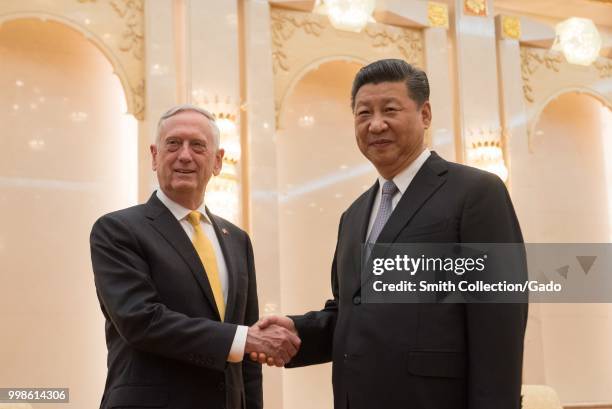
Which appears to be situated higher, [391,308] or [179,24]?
[179,24]

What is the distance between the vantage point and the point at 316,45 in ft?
27.6

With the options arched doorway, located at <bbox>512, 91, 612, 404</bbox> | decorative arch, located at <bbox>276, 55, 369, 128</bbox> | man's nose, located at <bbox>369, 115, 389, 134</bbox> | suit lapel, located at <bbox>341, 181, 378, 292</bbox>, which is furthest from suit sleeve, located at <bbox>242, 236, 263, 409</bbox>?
arched doorway, located at <bbox>512, 91, 612, 404</bbox>

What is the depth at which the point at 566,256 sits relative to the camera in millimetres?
10023

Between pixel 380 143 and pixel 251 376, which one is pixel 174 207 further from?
pixel 380 143

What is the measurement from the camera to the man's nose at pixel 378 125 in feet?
9.22

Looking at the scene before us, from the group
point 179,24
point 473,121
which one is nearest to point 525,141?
point 473,121

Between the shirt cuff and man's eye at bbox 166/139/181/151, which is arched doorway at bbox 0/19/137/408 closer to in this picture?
man's eye at bbox 166/139/181/151

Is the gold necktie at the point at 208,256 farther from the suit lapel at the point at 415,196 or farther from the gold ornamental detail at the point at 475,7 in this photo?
the gold ornamental detail at the point at 475,7

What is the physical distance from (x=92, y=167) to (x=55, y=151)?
38 cm

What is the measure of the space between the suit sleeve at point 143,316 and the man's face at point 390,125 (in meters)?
0.87

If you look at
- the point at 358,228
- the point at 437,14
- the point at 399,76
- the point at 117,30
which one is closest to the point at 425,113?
the point at 399,76

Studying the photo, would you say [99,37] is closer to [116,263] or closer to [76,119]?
[76,119]

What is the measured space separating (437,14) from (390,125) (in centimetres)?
666

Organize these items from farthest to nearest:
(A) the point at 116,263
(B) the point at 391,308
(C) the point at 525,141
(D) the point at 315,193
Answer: (C) the point at 525,141, (D) the point at 315,193, (A) the point at 116,263, (B) the point at 391,308
